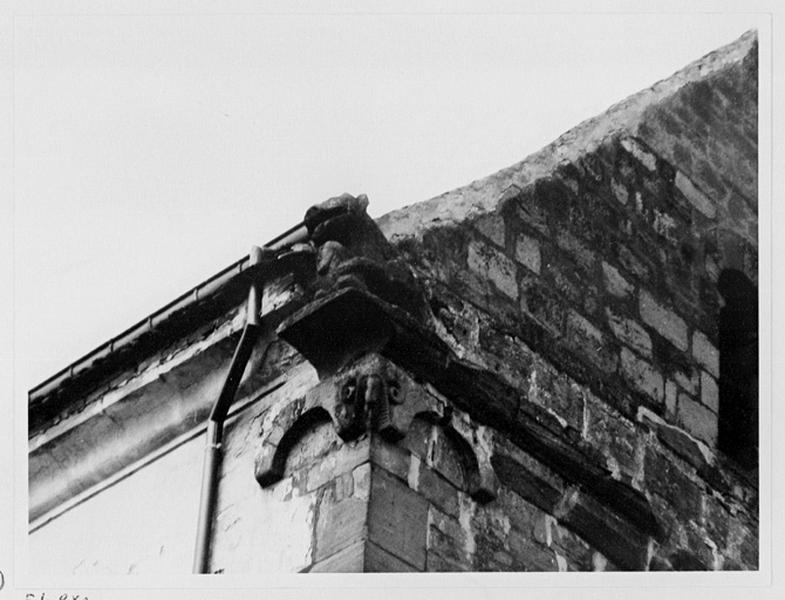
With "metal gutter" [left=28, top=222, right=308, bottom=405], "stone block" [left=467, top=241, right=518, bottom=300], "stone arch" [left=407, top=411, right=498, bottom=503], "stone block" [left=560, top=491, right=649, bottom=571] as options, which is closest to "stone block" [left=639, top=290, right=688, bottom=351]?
"stone block" [left=467, top=241, right=518, bottom=300]

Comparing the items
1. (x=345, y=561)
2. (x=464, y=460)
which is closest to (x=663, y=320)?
(x=464, y=460)

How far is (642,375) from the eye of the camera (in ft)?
43.5

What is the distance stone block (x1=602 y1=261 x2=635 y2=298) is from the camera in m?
13.3

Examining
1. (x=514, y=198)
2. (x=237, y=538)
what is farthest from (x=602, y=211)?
(x=237, y=538)

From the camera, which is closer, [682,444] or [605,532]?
[605,532]

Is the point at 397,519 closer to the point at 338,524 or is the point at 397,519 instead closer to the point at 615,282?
the point at 338,524

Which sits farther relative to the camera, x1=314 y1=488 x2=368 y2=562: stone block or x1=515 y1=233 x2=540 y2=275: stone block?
x1=515 y1=233 x2=540 y2=275: stone block

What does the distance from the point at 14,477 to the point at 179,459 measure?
0.84 m

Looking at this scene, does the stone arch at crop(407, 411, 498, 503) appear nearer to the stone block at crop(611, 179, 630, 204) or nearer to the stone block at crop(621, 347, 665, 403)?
the stone block at crop(621, 347, 665, 403)

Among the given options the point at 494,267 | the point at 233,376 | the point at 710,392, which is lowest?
the point at 233,376

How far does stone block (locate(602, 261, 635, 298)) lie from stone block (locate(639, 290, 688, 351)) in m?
0.09

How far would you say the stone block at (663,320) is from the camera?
44.1ft

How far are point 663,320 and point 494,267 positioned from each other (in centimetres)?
104

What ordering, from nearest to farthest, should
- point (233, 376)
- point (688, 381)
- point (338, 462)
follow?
point (338, 462) → point (233, 376) → point (688, 381)
